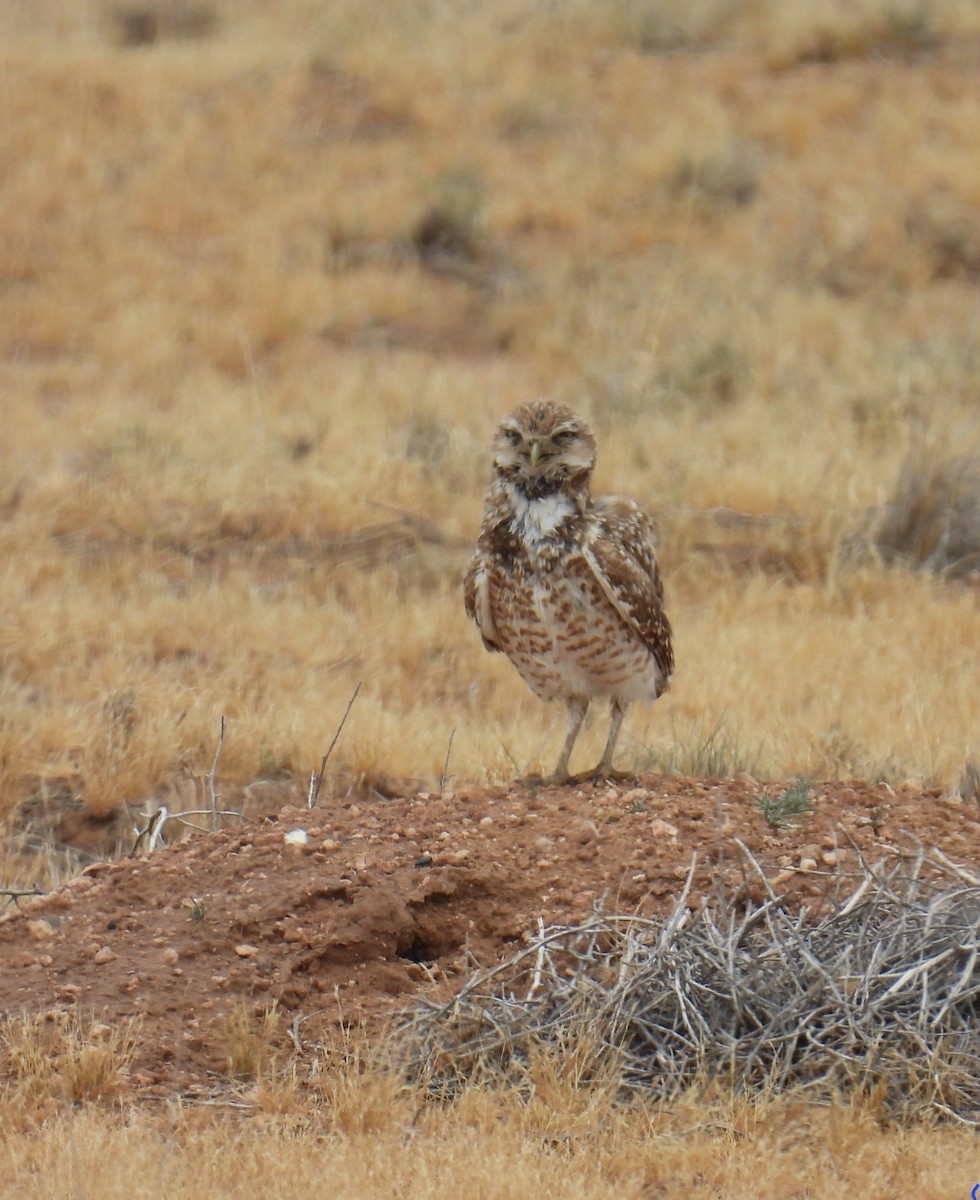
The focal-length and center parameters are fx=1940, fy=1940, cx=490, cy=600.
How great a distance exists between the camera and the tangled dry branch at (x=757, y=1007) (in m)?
5.30

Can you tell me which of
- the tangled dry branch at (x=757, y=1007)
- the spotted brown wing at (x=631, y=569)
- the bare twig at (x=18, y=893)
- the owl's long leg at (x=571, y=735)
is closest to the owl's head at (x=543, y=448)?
the spotted brown wing at (x=631, y=569)

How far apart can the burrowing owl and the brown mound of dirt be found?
2.18ft

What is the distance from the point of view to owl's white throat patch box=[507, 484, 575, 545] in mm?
7203

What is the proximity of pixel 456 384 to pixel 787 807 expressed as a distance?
9286 millimetres

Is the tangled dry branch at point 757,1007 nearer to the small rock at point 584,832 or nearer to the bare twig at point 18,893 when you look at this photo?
the small rock at point 584,832

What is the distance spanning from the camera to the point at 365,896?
243 inches

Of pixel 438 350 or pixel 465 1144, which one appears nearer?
pixel 465 1144

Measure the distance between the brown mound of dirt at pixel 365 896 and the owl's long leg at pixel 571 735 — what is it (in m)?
0.50

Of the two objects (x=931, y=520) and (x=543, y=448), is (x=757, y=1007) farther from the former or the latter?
(x=931, y=520)

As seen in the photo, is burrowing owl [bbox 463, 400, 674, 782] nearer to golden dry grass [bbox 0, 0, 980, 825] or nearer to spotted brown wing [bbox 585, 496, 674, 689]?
spotted brown wing [bbox 585, 496, 674, 689]

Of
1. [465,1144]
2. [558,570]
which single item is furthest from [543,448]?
[465,1144]

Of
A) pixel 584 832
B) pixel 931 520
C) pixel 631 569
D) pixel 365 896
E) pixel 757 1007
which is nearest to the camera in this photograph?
pixel 757 1007

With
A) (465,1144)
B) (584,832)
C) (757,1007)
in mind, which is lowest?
(465,1144)

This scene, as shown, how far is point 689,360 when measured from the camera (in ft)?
50.8
